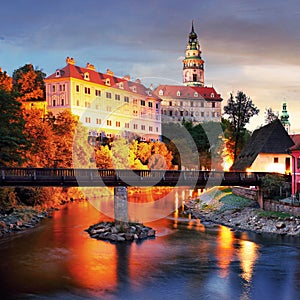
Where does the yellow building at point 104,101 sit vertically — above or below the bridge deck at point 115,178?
above

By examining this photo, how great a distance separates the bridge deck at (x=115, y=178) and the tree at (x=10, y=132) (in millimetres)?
3009

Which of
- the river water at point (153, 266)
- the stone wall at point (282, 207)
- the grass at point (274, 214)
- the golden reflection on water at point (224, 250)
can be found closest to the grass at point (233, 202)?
the stone wall at point (282, 207)

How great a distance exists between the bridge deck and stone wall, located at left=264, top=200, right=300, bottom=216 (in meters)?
2.66

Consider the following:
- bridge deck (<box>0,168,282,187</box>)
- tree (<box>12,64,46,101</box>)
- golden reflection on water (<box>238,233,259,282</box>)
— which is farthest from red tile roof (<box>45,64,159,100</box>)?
golden reflection on water (<box>238,233,259,282</box>)

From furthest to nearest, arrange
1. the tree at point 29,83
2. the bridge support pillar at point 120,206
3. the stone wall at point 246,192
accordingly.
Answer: the tree at point 29,83
the stone wall at point 246,192
the bridge support pillar at point 120,206

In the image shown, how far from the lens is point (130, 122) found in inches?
4227

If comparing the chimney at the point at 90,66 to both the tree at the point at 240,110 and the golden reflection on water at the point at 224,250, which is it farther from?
the golden reflection on water at the point at 224,250

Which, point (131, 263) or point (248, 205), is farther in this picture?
point (248, 205)

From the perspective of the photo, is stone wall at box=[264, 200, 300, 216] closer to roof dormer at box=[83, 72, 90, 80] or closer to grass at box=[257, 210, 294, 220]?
grass at box=[257, 210, 294, 220]

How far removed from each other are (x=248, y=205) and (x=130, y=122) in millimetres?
55946

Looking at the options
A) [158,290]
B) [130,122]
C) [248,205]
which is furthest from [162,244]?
[130,122]

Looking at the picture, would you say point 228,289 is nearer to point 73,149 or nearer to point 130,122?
point 73,149

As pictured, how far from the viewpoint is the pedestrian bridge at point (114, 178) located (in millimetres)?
42344

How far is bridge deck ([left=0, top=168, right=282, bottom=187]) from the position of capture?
1668 inches
